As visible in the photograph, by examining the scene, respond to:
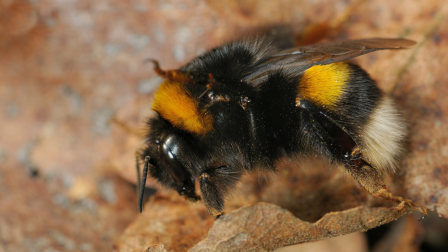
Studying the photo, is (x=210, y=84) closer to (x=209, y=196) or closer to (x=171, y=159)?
(x=171, y=159)

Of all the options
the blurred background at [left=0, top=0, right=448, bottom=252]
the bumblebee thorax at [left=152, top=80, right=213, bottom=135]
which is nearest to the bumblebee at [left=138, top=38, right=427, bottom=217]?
the bumblebee thorax at [left=152, top=80, right=213, bottom=135]

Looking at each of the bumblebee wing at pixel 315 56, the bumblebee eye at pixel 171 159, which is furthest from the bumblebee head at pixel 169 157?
the bumblebee wing at pixel 315 56

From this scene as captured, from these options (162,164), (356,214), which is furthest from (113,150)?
(356,214)

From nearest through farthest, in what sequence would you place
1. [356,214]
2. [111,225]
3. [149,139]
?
[356,214] → [149,139] → [111,225]

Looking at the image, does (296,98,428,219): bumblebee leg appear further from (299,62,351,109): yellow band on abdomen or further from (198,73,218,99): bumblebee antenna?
(198,73,218,99): bumblebee antenna

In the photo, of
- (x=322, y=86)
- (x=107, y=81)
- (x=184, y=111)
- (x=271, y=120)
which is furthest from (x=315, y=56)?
(x=107, y=81)

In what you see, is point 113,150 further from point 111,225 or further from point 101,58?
point 101,58
